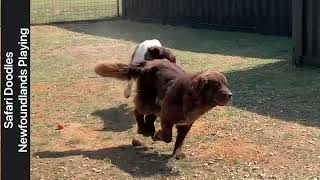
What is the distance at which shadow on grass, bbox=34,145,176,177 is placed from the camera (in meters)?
5.84

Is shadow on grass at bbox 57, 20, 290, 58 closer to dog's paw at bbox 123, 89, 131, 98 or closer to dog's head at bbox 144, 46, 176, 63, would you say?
dog's paw at bbox 123, 89, 131, 98

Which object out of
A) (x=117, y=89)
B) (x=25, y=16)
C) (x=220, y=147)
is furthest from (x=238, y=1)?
(x=25, y=16)

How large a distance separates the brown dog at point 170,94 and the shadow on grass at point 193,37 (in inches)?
275

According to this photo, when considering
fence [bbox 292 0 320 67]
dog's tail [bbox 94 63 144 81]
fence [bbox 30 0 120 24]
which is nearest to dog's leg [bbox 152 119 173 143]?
dog's tail [bbox 94 63 144 81]

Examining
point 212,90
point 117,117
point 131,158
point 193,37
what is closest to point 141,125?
point 131,158

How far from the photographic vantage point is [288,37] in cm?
1614

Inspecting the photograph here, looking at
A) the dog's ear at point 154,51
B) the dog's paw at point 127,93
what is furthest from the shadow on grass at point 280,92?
the dog's ear at point 154,51

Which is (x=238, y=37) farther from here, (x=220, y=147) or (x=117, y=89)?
(x=220, y=147)

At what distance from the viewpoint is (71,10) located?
78.2ft

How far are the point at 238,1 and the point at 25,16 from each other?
15333 millimetres

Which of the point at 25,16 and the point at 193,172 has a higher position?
the point at 25,16

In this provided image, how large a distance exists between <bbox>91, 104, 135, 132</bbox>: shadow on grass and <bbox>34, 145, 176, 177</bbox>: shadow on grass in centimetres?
94

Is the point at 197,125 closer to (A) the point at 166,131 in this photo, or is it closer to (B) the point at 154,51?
(B) the point at 154,51

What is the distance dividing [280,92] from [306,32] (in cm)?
277
